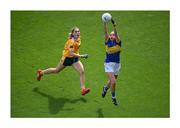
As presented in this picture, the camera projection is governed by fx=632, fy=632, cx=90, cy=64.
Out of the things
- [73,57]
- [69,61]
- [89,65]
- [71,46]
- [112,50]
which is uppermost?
[71,46]

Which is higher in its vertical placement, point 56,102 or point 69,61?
point 69,61

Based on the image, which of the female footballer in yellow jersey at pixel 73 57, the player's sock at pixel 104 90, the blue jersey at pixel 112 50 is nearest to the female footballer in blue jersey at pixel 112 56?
the blue jersey at pixel 112 50

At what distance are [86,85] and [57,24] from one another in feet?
10.8

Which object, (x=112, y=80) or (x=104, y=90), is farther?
(x=104, y=90)

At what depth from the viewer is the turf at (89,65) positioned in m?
18.2

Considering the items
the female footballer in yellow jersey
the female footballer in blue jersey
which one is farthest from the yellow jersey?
the female footballer in blue jersey

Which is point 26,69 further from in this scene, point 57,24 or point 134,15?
point 134,15

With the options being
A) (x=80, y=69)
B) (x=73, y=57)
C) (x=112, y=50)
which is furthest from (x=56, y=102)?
(x=112, y=50)

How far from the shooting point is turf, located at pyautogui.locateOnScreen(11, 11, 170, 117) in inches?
717

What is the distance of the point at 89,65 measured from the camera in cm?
1980

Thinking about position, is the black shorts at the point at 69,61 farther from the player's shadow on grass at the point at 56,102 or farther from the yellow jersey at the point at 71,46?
the player's shadow on grass at the point at 56,102

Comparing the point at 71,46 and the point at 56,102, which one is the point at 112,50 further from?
the point at 56,102

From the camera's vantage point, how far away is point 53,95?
1859cm

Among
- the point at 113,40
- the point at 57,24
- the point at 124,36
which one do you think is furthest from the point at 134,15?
the point at 113,40
